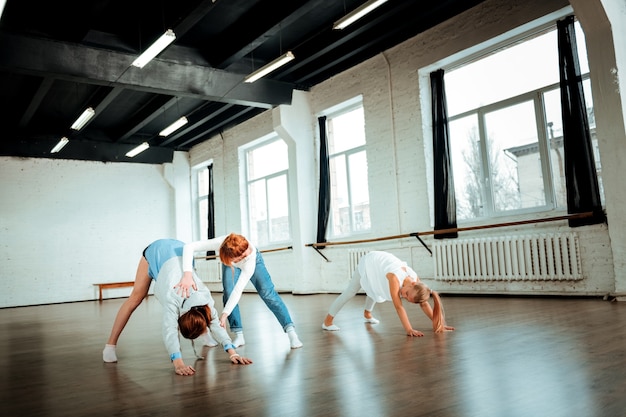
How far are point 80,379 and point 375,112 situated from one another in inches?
255

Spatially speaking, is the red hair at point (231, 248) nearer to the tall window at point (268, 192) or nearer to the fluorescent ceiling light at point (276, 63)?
the fluorescent ceiling light at point (276, 63)

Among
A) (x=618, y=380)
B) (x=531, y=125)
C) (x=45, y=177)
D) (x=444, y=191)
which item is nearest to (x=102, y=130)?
(x=45, y=177)

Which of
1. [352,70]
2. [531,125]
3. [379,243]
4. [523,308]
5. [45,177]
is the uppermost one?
[352,70]

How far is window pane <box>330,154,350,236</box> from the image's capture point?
9266 millimetres

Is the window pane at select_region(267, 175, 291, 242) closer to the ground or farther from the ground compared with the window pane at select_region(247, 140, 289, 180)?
closer to the ground

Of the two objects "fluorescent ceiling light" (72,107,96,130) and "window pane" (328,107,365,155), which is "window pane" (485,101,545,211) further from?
"fluorescent ceiling light" (72,107,96,130)

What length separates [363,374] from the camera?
99.4 inches

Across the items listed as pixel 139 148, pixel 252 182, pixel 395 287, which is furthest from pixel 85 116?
pixel 395 287

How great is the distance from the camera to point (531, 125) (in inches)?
253

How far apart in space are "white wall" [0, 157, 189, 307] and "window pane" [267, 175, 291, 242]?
3765mm

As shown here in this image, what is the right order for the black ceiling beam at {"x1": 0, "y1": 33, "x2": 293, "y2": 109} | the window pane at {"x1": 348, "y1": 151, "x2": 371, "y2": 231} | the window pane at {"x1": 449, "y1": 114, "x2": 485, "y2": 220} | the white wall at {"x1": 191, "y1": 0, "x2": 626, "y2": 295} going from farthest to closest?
Result: the window pane at {"x1": 348, "y1": 151, "x2": 371, "y2": 231} < the window pane at {"x1": 449, "y1": 114, "x2": 485, "y2": 220} < the black ceiling beam at {"x1": 0, "y1": 33, "x2": 293, "y2": 109} < the white wall at {"x1": 191, "y1": 0, "x2": 626, "y2": 295}

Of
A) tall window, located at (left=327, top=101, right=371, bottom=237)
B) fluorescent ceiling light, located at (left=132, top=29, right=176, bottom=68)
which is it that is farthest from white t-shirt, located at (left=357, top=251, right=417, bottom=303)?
tall window, located at (left=327, top=101, right=371, bottom=237)

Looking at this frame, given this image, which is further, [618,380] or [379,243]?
[379,243]

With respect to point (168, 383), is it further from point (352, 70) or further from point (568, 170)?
point (352, 70)
